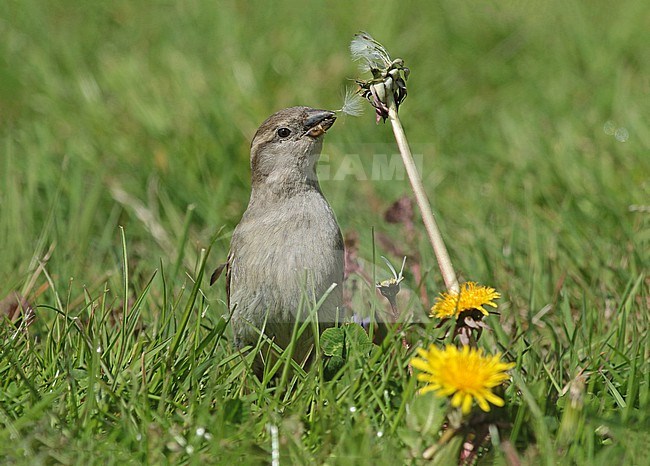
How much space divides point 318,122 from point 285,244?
0.57 m

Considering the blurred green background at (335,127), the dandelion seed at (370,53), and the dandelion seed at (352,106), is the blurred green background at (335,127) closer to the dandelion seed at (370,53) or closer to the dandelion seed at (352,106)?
the dandelion seed at (352,106)

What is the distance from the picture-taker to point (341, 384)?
9.08ft

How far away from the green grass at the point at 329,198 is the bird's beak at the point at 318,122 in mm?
579

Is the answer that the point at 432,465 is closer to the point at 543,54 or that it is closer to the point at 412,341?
the point at 412,341

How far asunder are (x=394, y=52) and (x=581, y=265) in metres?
2.79

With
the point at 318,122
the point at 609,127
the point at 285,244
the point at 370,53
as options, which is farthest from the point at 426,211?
the point at 609,127

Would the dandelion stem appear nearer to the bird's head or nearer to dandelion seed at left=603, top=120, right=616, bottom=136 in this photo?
the bird's head

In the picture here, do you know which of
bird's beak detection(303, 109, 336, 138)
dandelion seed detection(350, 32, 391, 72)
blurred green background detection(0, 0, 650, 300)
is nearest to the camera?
dandelion seed detection(350, 32, 391, 72)

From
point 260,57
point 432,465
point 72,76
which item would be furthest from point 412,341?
point 72,76

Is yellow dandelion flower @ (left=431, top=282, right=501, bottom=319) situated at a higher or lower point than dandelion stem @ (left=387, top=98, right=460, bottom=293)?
lower

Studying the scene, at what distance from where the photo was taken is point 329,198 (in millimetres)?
5008

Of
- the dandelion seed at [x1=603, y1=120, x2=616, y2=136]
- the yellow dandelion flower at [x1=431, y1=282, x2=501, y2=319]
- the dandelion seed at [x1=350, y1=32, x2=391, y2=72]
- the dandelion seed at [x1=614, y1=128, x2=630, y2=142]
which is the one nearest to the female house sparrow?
the yellow dandelion flower at [x1=431, y1=282, x2=501, y2=319]

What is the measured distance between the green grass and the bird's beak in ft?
1.90

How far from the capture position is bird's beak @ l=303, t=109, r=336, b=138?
370 cm
